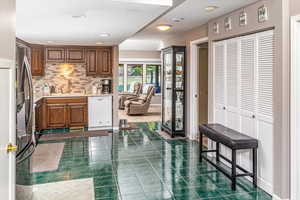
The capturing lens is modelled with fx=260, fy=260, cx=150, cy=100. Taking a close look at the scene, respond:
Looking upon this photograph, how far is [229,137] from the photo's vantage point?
3.40 meters

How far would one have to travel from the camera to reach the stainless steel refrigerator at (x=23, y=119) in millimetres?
2273

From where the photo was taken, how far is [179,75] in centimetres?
601

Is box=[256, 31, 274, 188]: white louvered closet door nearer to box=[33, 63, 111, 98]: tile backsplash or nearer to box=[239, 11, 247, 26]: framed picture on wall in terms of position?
box=[239, 11, 247, 26]: framed picture on wall

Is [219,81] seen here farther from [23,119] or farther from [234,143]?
[23,119]

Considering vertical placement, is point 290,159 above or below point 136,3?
below

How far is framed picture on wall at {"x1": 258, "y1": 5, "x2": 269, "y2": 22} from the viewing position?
3062 millimetres

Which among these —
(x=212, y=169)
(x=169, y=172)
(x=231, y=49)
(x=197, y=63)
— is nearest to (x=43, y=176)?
(x=169, y=172)

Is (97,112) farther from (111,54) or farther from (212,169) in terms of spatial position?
(212,169)

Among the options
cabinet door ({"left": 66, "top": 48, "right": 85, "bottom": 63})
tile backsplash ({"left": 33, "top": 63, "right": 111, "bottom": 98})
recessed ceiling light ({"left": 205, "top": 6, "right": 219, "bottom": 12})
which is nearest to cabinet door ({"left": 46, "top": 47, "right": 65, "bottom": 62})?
cabinet door ({"left": 66, "top": 48, "right": 85, "bottom": 63})

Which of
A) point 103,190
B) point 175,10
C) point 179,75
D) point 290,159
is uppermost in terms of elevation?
point 175,10

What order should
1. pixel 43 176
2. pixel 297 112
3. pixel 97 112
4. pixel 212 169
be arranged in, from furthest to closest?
pixel 97 112 < pixel 212 169 < pixel 43 176 < pixel 297 112

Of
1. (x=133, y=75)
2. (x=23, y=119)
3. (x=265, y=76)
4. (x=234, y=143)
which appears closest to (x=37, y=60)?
(x=23, y=119)

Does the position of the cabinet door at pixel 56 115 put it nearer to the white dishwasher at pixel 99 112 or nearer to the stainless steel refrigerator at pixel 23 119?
the white dishwasher at pixel 99 112

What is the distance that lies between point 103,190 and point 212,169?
1721 millimetres
